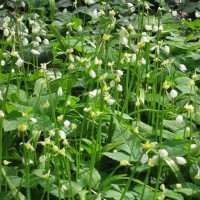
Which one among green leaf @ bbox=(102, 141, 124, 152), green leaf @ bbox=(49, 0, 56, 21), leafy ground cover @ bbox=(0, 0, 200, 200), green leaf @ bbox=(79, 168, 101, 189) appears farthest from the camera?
green leaf @ bbox=(49, 0, 56, 21)

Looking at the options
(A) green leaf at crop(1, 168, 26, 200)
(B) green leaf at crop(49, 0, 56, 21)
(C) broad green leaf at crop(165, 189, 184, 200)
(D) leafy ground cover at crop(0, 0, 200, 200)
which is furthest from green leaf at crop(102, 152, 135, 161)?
(B) green leaf at crop(49, 0, 56, 21)

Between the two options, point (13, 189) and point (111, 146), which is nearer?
point (13, 189)

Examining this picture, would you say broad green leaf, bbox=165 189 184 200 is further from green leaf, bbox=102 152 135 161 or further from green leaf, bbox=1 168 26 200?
green leaf, bbox=1 168 26 200

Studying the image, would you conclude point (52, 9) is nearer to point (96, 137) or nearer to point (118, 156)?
point (96, 137)

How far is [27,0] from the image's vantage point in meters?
3.76

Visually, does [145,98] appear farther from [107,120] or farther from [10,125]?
[10,125]

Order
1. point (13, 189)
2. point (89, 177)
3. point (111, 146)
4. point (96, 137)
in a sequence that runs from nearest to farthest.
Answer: point (13, 189)
point (89, 177)
point (111, 146)
point (96, 137)

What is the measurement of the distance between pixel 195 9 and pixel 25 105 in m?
2.20

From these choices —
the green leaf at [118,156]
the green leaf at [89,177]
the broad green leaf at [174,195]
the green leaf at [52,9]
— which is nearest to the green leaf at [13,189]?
the green leaf at [89,177]

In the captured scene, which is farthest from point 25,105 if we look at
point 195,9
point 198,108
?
point 195,9

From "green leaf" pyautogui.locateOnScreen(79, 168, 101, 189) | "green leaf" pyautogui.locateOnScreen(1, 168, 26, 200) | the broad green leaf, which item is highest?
"green leaf" pyautogui.locateOnScreen(1, 168, 26, 200)

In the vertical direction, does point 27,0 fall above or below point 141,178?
above

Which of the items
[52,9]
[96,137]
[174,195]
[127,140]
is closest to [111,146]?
[127,140]

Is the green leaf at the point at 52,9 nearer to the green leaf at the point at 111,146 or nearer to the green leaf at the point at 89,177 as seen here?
the green leaf at the point at 111,146
